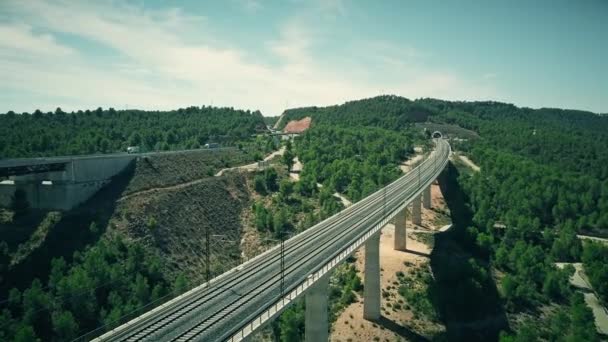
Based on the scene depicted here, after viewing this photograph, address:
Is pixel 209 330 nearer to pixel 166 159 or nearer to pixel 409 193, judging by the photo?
pixel 409 193

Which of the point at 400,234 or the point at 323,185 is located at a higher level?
the point at 323,185

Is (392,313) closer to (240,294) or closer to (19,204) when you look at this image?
(240,294)

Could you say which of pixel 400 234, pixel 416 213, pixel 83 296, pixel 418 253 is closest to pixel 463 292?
pixel 418 253

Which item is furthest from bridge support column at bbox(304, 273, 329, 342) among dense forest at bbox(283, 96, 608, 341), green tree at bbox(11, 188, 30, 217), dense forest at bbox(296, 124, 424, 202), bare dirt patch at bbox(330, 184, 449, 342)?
dense forest at bbox(296, 124, 424, 202)

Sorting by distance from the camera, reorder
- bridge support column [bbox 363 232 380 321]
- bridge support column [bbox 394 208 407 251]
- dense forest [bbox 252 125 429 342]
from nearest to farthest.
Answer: bridge support column [bbox 363 232 380 321] → dense forest [bbox 252 125 429 342] → bridge support column [bbox 394 208 407 251]

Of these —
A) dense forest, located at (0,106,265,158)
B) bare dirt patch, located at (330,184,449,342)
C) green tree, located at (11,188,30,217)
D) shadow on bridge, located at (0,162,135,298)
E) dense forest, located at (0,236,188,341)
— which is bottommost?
bare dirt patch, located at (330,184,449,342)

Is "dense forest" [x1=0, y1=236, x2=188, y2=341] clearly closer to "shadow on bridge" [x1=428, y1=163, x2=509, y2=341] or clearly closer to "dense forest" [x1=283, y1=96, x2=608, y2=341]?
"shadow on bridge" [x1=428, y1=163, x2=509, y2=341]
